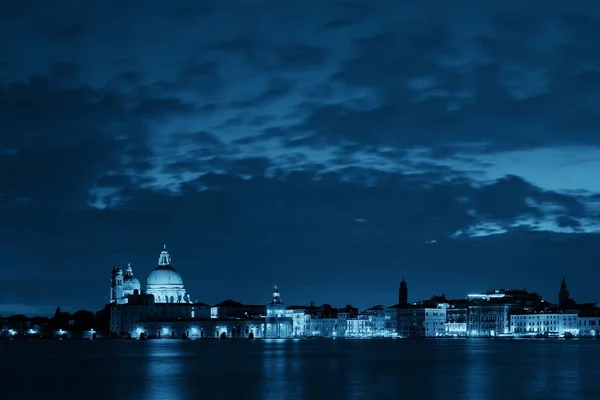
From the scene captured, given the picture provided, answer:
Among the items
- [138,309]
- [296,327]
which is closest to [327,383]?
[138,309]

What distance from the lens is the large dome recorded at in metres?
168

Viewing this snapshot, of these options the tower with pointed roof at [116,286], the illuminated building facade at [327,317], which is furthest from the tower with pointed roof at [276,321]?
the tower with pointed roof at [116,286]

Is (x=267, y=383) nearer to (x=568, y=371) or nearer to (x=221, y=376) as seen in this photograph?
(x=221, y=376)

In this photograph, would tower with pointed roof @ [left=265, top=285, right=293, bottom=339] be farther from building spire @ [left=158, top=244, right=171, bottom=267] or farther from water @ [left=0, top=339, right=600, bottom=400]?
water @ [left=0, top=339, right=600, bottom=400]

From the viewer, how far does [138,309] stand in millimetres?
160000

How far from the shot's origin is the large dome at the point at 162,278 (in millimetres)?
168000

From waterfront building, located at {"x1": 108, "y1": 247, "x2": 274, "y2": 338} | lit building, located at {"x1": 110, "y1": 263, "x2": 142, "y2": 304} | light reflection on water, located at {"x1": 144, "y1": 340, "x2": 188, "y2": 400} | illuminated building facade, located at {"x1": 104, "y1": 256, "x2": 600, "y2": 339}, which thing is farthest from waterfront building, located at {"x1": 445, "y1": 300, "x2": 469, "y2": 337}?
A: light reflection on water, located at {"x1": 144, "y1": 340, "x2": 188, "y2": 400}

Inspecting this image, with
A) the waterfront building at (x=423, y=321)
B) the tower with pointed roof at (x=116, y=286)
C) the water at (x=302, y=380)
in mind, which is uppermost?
the tower with pointed roof at (x=116, y=286)

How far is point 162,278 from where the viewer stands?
168125 mm

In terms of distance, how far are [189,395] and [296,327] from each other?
6123 inches

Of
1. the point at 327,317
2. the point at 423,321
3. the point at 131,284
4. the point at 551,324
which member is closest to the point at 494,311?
the point at 551,324

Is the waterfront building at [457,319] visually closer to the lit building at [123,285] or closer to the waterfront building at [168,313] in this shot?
the waterfront building at [168,313]

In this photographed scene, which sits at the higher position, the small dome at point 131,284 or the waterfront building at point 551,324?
the small dome at point 131,284

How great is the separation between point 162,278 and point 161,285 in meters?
1.28
